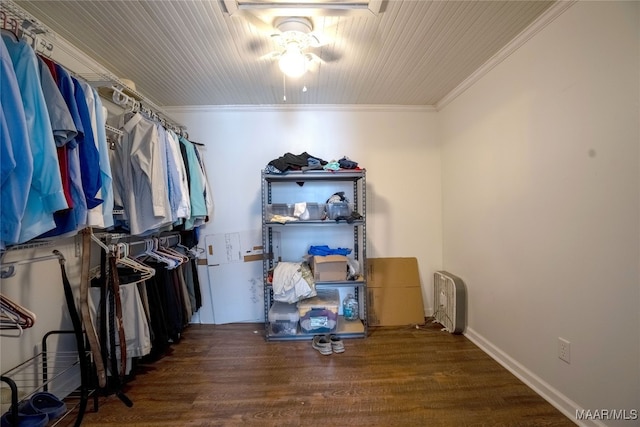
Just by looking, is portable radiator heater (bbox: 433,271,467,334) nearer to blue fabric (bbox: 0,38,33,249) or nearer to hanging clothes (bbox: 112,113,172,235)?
hanging clothes (bbox: 112,113,172,235)

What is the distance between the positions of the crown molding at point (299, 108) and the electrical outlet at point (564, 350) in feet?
7.51

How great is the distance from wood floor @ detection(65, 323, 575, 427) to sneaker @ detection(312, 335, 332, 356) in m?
0.04

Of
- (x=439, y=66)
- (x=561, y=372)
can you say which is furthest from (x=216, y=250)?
(x=561, y=372)

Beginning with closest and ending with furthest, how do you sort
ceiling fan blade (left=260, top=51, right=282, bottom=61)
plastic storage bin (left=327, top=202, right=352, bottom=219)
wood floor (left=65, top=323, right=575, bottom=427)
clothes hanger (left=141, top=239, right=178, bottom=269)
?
wood floor (left=65, top=323, right=575, bottom=427) → ceiling fan blade (left=260, top=51, right=282, bottom=61) → clothes hanger (left=141, top=239, right=178, bottom=269) → plastic storage bin (left=327, top=202, right=352, bottom=219)

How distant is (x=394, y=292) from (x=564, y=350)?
1373 mm

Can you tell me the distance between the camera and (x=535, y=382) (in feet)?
5.43

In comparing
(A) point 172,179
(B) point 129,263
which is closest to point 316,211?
(A) point 172,179

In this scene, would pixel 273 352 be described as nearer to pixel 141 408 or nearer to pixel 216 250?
pixel 141 408

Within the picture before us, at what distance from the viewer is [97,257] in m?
1.91

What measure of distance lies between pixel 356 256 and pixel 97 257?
216 centimetres

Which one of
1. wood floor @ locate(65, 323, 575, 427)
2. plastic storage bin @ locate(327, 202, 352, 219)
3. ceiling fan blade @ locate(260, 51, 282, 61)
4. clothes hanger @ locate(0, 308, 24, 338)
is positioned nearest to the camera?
clothes hanger @ locate(0, 308, 24, 338)

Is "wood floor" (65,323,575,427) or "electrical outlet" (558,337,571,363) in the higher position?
"electrical outlet" (558,337,571,363)

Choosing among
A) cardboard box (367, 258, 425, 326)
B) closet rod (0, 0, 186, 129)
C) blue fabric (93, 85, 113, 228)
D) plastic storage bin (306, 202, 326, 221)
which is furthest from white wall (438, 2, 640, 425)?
closet rod (0, 0, 186, 129)

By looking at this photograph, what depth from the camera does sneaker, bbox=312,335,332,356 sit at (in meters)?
2.12
